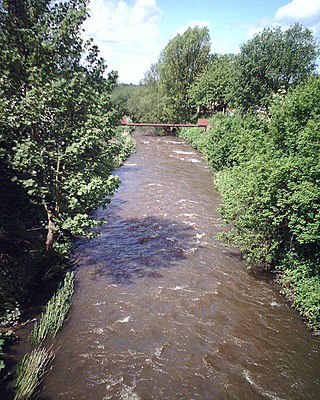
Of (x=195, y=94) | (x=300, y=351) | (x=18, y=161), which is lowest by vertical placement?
(x=300, y=351)

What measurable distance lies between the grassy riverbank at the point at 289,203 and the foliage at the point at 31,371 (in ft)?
27.7

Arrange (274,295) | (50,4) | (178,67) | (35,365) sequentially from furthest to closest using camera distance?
(178,67)
(274,295)
(50,4)
(35,365)

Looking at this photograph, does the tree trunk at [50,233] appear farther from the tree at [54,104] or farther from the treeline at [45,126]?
the tree at [54,104]

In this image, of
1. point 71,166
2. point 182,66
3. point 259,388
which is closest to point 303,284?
point 259,388

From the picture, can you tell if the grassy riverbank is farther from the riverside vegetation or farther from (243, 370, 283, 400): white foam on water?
(243, 370, 283, 400): white foam on water

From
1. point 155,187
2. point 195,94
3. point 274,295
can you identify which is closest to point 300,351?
point 274,295

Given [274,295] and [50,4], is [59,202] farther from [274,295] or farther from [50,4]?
[274,295]

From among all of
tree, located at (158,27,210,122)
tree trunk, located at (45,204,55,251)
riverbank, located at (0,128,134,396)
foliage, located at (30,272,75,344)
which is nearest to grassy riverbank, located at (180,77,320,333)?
riverbank, located at (0,128,134,396)

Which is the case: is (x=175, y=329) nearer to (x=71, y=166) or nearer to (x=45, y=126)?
(x=71, y=166)

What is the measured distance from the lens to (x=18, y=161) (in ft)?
28.5

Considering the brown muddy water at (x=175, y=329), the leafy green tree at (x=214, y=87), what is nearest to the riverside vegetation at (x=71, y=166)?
the brown muddy water at (x=175, y=329)

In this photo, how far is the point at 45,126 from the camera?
943 centimetres

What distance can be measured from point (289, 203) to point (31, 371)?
984 cm

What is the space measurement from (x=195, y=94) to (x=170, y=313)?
4457 centimetres
